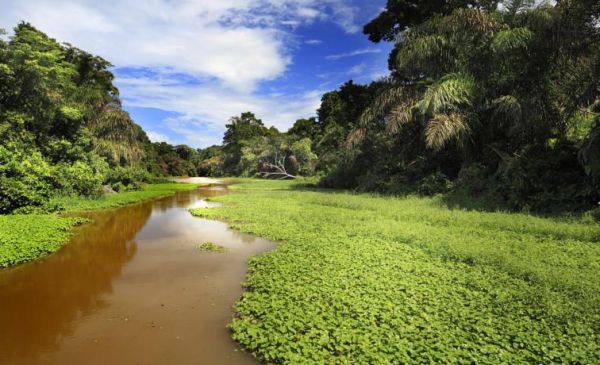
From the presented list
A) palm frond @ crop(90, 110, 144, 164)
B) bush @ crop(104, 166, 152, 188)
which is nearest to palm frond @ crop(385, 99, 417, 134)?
bush @ crop(104, 166, 152, 188)

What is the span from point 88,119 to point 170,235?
16.2 m

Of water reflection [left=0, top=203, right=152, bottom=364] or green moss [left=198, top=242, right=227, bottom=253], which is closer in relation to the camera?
water reflection [left=0, top=203, right=152, bottom=364]

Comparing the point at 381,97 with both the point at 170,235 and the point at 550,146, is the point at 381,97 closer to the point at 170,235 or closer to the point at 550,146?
the point at 550,146

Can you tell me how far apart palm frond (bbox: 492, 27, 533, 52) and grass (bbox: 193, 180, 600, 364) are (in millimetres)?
6941

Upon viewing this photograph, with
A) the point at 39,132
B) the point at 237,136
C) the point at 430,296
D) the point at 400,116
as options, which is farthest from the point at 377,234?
the point at 237,136

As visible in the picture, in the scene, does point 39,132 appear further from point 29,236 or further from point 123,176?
point 29,236

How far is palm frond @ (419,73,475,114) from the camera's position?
14609 mm

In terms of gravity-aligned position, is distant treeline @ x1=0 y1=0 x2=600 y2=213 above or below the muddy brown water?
above

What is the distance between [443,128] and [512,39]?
12.5 feet

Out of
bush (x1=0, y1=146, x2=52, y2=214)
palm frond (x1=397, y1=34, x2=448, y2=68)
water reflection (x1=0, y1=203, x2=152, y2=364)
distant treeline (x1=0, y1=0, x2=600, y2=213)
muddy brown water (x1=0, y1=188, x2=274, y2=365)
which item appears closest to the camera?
muddy brown water (x1=0, y1=188, x2=274, y2=365)

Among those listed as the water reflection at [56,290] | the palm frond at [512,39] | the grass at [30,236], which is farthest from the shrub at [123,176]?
the palm frond at [512,39]

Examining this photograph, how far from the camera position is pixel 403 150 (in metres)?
19.7

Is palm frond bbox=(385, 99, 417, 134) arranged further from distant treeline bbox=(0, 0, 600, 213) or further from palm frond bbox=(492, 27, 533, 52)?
palm frond bbox=(492, 27, 533, 52)

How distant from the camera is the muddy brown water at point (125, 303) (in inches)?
173
